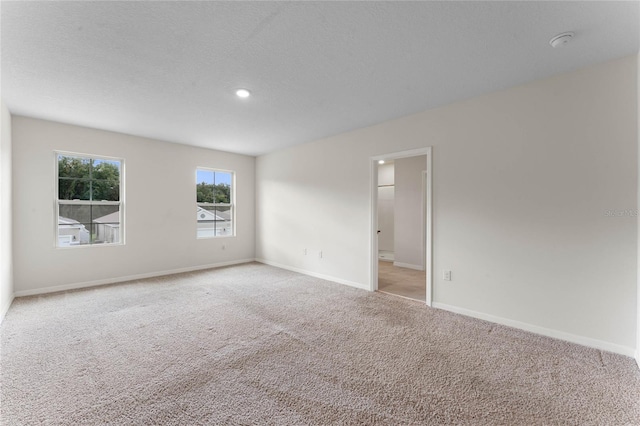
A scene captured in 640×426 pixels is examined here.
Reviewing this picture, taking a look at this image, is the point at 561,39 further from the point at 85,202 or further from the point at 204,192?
the point at 85,202

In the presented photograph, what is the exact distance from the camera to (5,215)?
3297 millimetres

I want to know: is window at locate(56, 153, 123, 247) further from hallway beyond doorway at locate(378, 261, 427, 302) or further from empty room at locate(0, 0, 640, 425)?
hallway beyond doorway at locate(378, 261, 427, 302)

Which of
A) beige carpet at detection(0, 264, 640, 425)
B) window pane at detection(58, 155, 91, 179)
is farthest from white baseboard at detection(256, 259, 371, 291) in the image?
window pane at detection(58, 155, 91, 179)

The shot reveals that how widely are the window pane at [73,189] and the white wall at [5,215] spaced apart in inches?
24.2

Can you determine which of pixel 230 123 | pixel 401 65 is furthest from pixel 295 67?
pixel 230 123

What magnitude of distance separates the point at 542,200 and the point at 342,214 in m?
2.66

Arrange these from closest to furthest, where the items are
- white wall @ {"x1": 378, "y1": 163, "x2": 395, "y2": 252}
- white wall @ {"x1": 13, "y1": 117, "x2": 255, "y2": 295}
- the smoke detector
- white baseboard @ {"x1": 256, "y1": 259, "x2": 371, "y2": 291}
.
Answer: the smoke detector → white wall @ {"x1": 13, "y1": 117, "x2": 255, "y2": 295} → white baseboard @ {"x1": 256, "y1": 259, "x2": 371, "y2": 291} → white wall @ {"x1": 378, "y1": 163, "x2": 395, "y2": 252}

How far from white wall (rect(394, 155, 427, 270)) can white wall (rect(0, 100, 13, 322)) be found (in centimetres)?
619

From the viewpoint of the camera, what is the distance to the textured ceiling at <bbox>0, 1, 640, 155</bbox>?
70.5 inches

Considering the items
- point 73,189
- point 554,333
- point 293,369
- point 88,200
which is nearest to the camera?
point 293,369

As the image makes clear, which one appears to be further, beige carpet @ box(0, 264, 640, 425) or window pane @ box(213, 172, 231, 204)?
window pane @ box(213, 172, 231, 204)

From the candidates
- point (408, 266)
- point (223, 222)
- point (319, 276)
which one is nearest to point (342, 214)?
point (319, 276)

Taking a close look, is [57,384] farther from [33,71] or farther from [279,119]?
[279,119]

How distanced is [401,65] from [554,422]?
279 cm
